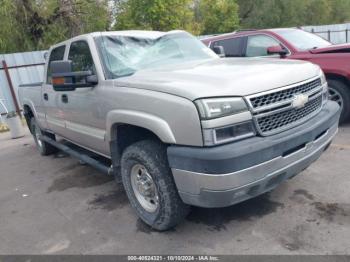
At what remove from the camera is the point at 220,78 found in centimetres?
295

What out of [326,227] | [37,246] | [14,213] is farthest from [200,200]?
[14,213]

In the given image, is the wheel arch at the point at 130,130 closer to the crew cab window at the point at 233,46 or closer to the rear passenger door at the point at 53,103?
the rear passenger door at the point at 53,103

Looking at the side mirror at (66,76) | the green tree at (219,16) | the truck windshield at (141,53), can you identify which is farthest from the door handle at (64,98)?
the green tree at (219,16)

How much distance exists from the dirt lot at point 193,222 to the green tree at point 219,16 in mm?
32873

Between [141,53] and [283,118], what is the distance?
6.08ft

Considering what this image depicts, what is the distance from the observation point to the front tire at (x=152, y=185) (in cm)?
304

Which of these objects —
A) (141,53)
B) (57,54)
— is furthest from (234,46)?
(141,53)

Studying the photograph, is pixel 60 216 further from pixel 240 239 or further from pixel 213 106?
pixel 213 106

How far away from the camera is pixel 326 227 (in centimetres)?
314

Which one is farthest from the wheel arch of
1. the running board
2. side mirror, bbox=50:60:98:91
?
side mirror, bbox=50:60:98:91

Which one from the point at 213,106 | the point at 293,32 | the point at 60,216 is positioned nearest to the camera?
the point at 213,106

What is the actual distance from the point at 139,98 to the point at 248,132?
3.30ft

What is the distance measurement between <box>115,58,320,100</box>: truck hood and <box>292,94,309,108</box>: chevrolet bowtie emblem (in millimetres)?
139

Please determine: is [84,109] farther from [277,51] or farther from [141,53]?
[277,51]
